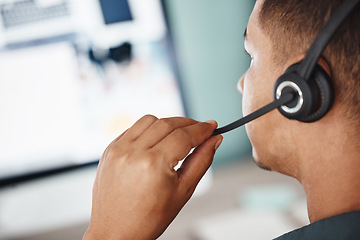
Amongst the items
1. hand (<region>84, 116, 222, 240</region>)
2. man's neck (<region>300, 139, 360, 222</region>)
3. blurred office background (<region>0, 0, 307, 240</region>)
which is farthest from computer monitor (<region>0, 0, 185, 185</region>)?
man's neck (<region>300, 139, 360, 222</region>)

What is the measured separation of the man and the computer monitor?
52 centimetres

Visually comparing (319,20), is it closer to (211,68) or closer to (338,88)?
(338,88)

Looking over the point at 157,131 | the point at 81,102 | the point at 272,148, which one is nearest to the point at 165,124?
the point at 157,131

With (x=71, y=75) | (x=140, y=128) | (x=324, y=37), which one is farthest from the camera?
(x=71, y=75)

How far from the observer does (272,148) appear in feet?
1.80

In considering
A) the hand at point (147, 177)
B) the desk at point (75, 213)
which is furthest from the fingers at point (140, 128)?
the desk at point (75, 213)

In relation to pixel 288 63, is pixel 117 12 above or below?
above

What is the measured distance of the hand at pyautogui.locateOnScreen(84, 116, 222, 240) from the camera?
51 centimetres

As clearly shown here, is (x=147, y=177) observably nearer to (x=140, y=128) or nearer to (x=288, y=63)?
(x=140, y=128)

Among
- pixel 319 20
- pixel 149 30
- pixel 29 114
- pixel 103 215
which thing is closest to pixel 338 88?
pixel 319 20

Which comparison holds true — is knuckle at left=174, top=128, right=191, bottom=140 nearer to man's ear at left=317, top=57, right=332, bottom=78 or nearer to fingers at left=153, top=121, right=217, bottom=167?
fingers at left=153, top=121, right=217, bottom=167

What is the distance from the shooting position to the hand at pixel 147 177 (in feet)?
1.66

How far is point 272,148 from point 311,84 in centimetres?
13

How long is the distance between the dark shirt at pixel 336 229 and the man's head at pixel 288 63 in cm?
8
